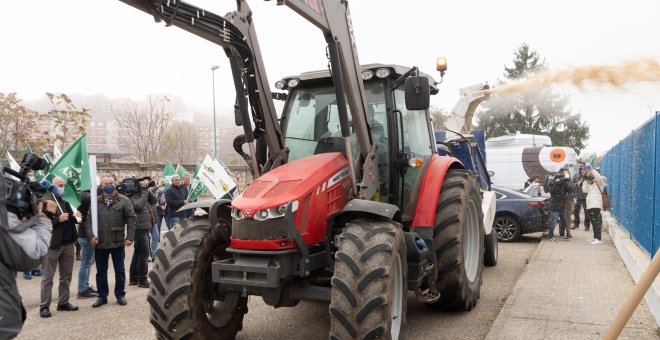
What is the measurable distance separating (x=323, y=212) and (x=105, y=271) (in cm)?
428

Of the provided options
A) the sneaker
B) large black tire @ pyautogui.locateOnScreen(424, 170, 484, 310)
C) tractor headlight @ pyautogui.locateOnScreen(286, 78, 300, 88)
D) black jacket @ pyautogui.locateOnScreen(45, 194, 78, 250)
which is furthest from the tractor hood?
the sneaker

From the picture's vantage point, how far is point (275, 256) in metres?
4.35

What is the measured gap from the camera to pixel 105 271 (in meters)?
7.43

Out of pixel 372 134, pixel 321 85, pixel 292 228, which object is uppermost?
pixel 321 85

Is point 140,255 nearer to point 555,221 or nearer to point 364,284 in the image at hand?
point 364,284

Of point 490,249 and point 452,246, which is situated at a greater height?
point 452,246

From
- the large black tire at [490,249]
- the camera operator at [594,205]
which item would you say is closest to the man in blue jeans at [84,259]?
the large black tire at [490,249]

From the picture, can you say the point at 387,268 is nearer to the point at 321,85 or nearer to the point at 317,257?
the point at 317,257

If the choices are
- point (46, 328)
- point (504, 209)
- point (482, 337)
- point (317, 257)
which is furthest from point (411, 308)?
point (504, 209)

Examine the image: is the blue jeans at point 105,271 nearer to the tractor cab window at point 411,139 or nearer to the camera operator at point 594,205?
the tractor cab window at point 411,139

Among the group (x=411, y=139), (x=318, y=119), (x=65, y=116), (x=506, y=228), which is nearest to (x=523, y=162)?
(x=506, y=228)

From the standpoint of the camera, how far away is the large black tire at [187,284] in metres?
4.46

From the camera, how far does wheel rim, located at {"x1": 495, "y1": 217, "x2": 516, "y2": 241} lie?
1262cm

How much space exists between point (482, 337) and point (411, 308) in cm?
122
